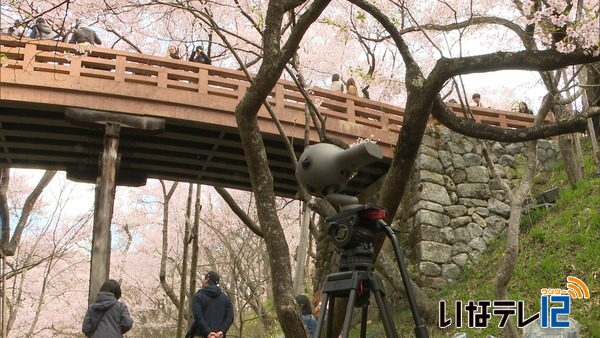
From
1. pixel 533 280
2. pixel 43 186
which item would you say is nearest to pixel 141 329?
pixel 43 186

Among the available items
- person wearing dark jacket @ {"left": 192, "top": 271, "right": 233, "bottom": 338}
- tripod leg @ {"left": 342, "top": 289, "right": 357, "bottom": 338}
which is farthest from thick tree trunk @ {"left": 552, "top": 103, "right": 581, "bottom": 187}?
tripod leg @ {"left": 342, "top": 289, "right": 357, "bottom": 338}

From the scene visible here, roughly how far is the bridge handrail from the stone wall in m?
0.75

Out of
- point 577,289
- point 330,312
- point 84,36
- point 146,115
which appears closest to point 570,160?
point 577,289

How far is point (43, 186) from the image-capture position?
1362 cm

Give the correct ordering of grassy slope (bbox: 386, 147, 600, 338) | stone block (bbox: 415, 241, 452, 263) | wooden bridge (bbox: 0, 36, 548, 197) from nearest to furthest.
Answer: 1. grassy slope (bbox: 386, 147, 600, 338)
2. wooden bridge (bbox: 0, 36, 548, 197)
3. stone block (bbox: 415, 241, 452, 263)

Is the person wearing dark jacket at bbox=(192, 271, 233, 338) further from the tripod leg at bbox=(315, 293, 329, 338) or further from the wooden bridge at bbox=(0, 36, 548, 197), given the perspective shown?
the tripod leg at bbox=(315, 293, 329, 338)

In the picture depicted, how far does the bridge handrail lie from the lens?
33.9ft

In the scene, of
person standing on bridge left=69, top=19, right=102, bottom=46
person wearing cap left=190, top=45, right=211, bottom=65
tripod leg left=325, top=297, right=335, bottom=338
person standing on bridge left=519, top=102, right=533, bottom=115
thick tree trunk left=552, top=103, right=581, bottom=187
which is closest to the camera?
tripod leg left=325, top=297, right=335, bottom=338

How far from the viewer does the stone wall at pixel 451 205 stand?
11195 millimetres

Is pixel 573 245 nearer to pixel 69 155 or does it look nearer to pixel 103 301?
pixel 103 301

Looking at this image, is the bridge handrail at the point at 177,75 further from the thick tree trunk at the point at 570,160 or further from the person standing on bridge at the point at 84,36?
the thick tree trunk at the point at 570,160

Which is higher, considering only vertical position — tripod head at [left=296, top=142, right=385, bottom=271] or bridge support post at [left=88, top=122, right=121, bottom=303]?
bridge support post at [left=88, top=122, right=121, bottom=303]

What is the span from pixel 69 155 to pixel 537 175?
9.31m

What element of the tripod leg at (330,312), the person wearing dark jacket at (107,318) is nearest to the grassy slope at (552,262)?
the person wearing dark jacket at (107,318)
